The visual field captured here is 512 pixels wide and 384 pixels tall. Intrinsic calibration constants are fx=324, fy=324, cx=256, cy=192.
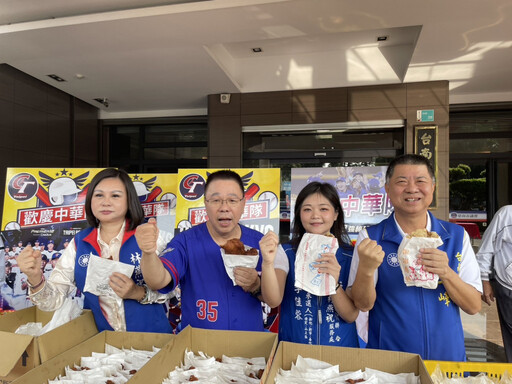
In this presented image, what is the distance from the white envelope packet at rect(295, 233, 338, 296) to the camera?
1.23m

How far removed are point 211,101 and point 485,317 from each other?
4938 millimetres

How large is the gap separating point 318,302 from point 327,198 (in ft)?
1.48

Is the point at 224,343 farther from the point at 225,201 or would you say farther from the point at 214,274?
the point at 225,201

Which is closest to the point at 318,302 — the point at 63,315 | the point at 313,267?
the point at 313,267

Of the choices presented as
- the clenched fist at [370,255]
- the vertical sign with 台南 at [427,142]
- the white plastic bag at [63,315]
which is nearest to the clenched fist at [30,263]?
the white plastic bag at [63,315]

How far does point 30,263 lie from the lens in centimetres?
132

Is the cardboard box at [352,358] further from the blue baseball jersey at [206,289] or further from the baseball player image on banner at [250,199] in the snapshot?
the baseball player image on banner at [250,199]

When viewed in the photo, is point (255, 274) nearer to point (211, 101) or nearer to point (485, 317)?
point (485, 317)

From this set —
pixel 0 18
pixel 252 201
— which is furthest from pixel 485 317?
pixel 0 18

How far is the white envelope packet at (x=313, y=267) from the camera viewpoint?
1.23m

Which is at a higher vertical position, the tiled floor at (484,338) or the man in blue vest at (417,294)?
the man in blue vest at (417,294)

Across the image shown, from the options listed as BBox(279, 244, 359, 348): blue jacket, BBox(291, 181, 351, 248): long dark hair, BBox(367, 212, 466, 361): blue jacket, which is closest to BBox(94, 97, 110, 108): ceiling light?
BBox(291, 181, 351, 248): long dark hair

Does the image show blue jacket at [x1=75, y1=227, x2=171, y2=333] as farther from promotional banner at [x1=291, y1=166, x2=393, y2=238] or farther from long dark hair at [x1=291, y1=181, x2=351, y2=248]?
promotional banner at [x1=291, y1=166, x2=393, y2=238]

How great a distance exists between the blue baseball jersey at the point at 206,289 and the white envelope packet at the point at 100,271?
0.16 meters
